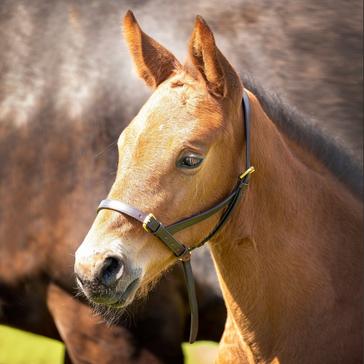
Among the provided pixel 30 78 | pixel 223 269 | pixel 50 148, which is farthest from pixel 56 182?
pixel 223 269

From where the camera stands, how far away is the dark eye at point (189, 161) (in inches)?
122

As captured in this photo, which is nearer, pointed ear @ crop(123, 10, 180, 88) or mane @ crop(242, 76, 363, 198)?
pointed ear @ crop(123, 10, 180, 88)

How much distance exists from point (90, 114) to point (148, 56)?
110cm

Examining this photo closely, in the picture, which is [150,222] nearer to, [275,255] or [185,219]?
[185,219]

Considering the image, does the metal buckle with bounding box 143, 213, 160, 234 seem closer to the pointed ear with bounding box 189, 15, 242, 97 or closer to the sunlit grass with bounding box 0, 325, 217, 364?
the pointed ear with bounding box 189, 15, 242, 97

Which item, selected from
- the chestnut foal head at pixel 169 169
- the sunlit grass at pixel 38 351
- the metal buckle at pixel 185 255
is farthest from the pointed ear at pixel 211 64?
the sunlit grass at pixel 38 351

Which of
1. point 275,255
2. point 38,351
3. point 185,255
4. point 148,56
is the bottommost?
point 38,351

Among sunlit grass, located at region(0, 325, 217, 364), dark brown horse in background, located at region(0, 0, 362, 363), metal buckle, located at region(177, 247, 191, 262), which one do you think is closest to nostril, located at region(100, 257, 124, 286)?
metal buckle, located at region(177, 247, 191, 262)

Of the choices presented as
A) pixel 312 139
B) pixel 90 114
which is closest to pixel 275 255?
pixel 312 139

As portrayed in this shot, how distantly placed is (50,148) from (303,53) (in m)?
1.46

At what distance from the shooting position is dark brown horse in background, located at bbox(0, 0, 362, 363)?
440 cm

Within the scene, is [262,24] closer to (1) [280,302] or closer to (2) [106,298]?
(1) [280,302]

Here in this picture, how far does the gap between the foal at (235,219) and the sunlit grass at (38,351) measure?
2877mm

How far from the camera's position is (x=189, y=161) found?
10.2 feet
